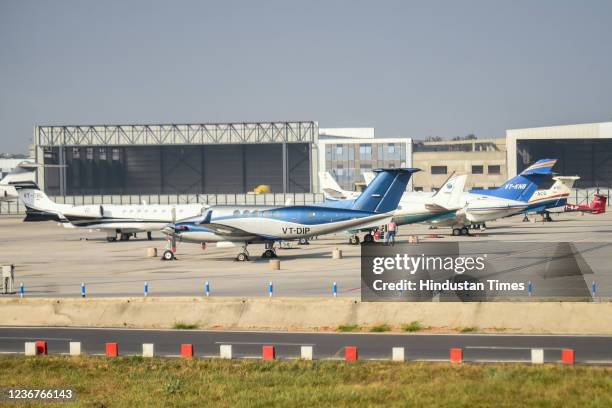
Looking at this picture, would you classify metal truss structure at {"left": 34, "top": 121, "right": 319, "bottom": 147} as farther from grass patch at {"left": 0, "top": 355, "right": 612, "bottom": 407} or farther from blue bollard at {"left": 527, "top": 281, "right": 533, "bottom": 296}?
grass patch at {"left": 0, "top": 355, "right": 612, "bottom": 407}

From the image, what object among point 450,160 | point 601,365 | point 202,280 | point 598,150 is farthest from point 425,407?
point 598,150

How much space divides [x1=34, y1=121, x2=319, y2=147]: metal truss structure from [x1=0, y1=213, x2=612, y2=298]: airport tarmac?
55639 mm

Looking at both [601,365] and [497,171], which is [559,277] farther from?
[497,171]

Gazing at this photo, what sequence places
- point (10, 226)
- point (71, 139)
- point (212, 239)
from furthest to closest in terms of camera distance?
1. point (71, 139)
2. point (10, 226)
3. point (212, 239)

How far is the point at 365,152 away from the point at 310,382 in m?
131

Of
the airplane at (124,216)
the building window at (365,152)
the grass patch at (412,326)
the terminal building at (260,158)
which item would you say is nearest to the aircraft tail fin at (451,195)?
the airplane at (124,216)

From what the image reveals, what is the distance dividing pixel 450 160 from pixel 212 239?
104 m

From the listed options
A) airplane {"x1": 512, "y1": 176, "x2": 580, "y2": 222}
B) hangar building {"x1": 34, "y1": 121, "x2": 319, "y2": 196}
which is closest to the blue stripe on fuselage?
airplane {"x1": 512, "y1": 176, "x2": 580, "y2": 222}

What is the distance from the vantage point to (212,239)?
52656mm

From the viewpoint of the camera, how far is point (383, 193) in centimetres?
5662

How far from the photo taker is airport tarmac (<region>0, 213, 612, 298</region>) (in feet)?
129

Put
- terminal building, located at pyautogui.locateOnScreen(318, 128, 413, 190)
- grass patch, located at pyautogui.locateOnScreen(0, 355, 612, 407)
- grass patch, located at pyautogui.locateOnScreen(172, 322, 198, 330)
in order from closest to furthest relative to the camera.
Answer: grass patch, located at pyautogui.locateOnScreen(0, 355, 612, 407) < grass patch, located at pyautogui.locateOnScreen(172, 322, 198, 330) < terminal building, located at pyautogui.locateOnScreen(318, 128, 413, 190)

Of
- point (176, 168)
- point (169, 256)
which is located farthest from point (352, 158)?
point (169, 256)

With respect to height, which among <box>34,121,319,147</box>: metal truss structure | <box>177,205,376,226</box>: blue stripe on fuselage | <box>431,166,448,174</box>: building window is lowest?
Answer: <box>177,205,376,226</box>: blue stripe on fuselage
